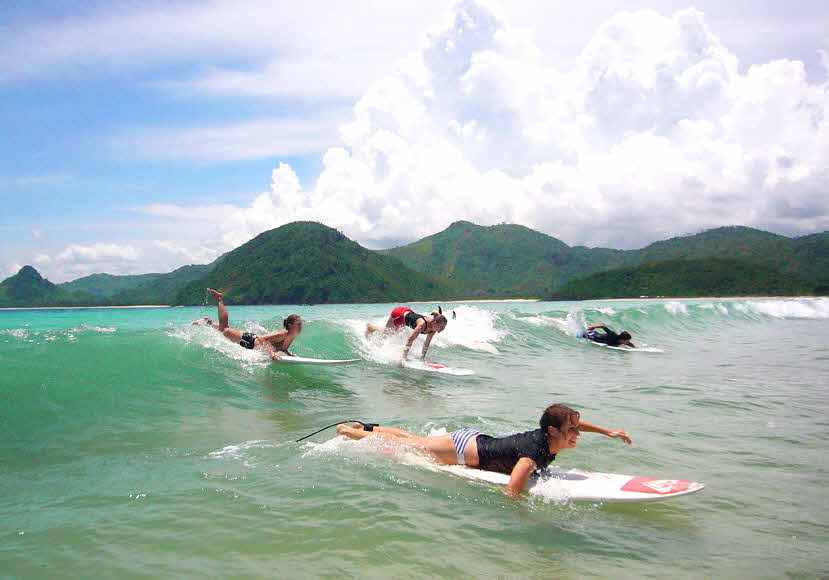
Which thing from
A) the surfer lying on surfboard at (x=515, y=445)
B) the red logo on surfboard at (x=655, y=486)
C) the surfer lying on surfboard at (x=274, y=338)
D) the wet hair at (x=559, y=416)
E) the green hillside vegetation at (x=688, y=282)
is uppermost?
the green hillside vegetation at (x=688, y=282)

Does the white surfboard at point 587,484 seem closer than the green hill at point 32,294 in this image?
Yes

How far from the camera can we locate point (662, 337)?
96.1 ft

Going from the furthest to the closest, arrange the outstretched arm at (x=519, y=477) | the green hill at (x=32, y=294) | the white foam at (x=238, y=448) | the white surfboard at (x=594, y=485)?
the green hill at (x=32, y=294) → the white foam at (x=238, y=448) → the outstretched arm at (x=519, y=477) → the white surfboard at (x=594, y=485)

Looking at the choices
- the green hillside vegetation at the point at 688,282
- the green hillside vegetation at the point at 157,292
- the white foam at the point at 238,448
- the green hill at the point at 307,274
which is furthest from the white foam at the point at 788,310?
the green hillside vegetation at the point at 157,292

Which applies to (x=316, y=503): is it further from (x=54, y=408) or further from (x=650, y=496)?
(x=54, y=408)

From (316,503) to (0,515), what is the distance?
2981 mm

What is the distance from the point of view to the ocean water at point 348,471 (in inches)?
164

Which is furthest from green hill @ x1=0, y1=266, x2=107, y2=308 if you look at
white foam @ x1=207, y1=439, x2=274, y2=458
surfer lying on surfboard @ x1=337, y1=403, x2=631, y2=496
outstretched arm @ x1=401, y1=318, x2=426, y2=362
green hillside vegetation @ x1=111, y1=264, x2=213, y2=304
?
surfer lying on surfboard @ x1=337, y1=403, x2=631, y2=496

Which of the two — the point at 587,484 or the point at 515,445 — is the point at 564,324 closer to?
the point at 515,445

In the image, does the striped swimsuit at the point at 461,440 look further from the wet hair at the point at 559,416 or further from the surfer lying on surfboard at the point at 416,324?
the surfer lying on surfboard at the point at 416,324

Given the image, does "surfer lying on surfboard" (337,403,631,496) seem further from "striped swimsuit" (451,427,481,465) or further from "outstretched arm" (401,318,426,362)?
"outstretched arm" (401,318,426,362)

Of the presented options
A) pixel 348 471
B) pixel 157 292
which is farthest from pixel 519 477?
pixel 157 292

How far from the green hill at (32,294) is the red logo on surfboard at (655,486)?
146 metres

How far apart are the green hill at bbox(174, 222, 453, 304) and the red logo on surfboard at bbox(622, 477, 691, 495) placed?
123344mm
